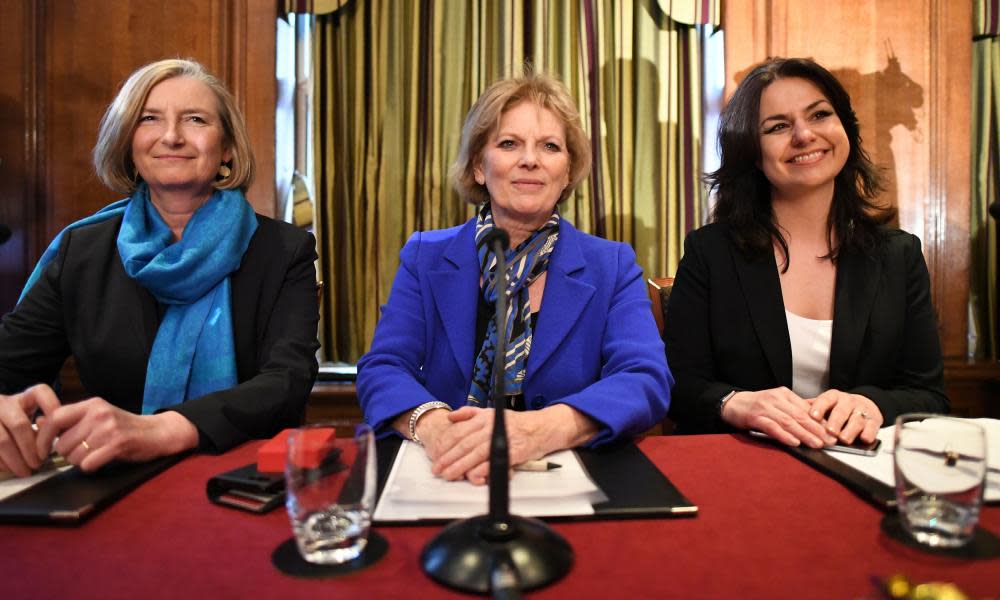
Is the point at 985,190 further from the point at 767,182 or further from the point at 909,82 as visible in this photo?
the point at 767,182

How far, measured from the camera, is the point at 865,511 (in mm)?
876

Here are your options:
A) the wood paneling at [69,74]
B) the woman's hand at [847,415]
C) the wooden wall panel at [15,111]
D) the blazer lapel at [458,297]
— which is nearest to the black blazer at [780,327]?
the woman's hand at [847,415]

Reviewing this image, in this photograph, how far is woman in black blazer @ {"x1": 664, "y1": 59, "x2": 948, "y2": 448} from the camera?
5.53 ft

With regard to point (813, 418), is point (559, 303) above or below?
above

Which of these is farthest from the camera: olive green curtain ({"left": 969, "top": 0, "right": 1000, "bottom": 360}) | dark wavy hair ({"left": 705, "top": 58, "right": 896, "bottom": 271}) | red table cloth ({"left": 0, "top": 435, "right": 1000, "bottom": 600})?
olive green curtain ({"left": 969, "top": 0, "right": 1000, "bottom": 360})

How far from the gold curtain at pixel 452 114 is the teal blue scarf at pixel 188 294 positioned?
116cm

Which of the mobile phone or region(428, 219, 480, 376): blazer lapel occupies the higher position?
region(428, 219, 480, 376): blazer lapel

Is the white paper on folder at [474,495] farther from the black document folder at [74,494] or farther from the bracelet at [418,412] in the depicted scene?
the black document folder at [74,494]

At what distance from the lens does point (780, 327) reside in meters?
1.71

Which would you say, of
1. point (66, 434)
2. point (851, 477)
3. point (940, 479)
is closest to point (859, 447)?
point (851, 477)

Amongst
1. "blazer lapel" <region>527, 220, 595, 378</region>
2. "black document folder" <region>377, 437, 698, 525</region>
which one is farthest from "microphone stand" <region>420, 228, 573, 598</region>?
"blazer lapel" <region>527, 220, 595, 378</region>

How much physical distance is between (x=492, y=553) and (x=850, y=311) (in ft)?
4.42

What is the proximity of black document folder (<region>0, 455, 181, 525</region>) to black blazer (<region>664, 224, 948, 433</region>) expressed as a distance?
116 centimetres

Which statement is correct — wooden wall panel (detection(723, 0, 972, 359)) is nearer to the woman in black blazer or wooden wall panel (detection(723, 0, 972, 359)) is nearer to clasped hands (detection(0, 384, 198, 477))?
the woman in black blazer
